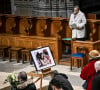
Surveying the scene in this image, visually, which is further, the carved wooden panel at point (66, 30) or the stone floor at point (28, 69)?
the carved wooden panel at point (66, 30)

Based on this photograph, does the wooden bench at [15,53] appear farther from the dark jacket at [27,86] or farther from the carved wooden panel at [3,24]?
the dark jacket at [27,86]

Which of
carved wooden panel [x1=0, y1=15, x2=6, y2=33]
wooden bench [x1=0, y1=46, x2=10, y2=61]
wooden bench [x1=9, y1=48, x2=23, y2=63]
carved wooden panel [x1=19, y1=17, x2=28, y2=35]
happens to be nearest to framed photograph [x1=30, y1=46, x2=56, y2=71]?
wooden bench [x1=9, y1=48, x2=23, y2=63]

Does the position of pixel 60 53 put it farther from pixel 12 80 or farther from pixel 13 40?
pixel 12 80

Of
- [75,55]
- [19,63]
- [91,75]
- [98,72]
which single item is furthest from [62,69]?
[98,72]

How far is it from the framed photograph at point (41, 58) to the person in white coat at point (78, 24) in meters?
3.50

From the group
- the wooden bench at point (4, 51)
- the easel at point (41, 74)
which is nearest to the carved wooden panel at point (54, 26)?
the wooden bench at point (4, 51)

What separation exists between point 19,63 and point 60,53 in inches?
57.8

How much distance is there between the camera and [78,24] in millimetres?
12320

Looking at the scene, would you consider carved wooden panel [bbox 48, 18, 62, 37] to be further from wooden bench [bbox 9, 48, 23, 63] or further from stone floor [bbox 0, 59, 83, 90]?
stone floor [bbox 0, 59, 83, 90]

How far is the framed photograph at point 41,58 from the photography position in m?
8.82

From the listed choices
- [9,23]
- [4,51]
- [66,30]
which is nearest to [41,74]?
[66,30]

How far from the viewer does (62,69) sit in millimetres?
12055

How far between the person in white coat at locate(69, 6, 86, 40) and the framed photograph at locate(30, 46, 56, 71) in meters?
3.50

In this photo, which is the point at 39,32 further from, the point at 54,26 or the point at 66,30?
the point at 66,30
